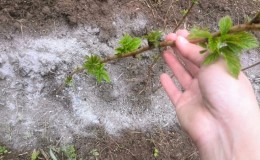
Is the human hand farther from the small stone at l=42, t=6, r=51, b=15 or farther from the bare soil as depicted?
the small stone at l=42, t=6, r=51, b=15

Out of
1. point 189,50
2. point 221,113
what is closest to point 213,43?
point 189,50

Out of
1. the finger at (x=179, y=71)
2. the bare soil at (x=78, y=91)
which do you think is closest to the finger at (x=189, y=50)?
the finger at (x=179, y=71)

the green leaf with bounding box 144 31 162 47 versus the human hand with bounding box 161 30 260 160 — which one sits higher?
the green leaf with bounding box 144 31 162 47

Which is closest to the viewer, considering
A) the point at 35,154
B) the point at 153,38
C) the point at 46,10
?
the point at 153,38

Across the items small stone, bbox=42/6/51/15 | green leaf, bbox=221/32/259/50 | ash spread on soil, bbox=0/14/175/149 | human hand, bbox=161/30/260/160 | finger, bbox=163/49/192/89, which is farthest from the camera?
→ small stone, bbox=42/6/51/15

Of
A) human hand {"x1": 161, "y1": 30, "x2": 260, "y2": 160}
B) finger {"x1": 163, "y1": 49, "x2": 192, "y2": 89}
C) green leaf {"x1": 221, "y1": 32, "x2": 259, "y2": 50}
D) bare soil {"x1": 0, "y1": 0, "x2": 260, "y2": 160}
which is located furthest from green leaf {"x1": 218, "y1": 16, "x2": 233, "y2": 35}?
bare soil {"x1": 0, "y1": 0, "x2": 260, "y2": 160}

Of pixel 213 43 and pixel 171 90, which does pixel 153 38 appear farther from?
pixel 171 90
